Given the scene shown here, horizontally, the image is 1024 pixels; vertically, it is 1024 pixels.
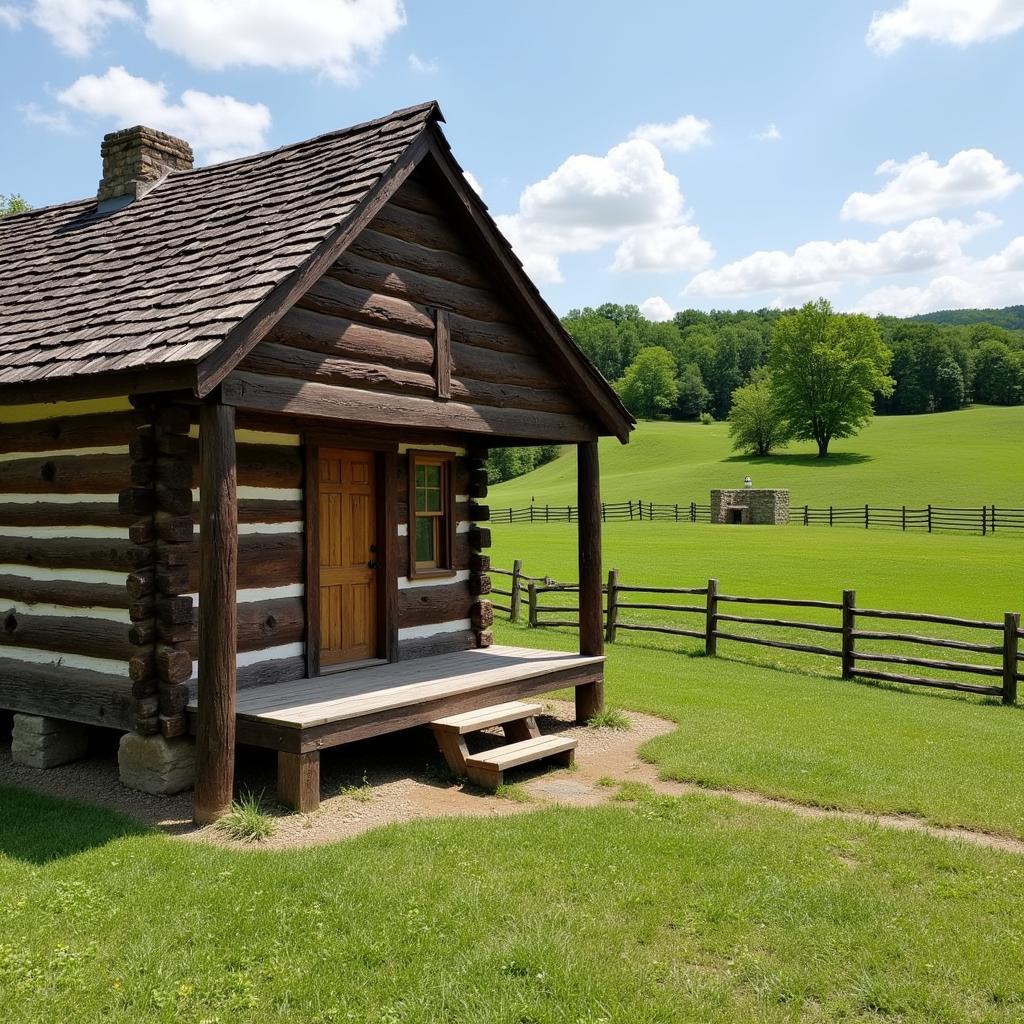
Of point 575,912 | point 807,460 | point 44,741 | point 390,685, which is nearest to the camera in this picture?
point 575,912

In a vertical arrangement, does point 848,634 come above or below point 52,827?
above

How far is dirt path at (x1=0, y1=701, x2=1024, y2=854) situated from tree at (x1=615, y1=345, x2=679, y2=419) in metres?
121

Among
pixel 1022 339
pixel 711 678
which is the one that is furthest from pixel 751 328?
pixel 711 678

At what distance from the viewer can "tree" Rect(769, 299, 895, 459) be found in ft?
262

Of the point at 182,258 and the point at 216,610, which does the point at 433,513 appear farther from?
the point at 216,610

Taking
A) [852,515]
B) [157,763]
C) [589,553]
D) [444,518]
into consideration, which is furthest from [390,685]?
[852,515]

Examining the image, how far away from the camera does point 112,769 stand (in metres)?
8.37

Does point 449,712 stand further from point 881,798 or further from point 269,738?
point 881,798

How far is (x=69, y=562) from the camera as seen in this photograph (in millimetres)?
8469

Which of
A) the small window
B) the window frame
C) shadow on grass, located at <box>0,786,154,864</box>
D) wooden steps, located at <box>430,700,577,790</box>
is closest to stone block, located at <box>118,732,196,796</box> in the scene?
shadow on grass, located at <box>0,786,154,864</box>

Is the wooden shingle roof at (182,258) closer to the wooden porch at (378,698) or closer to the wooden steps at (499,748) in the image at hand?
the wooden porch at (378,698)

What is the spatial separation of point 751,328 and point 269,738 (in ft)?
504

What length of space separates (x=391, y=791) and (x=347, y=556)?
2840 mm

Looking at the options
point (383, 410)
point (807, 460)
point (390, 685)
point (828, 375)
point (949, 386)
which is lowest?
point (390, 685)
